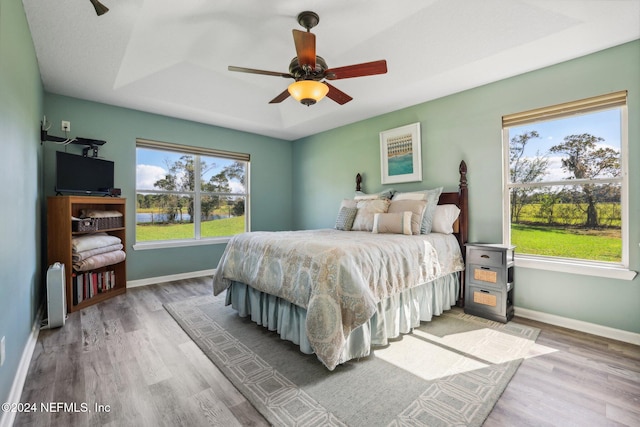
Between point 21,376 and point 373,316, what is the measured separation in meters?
2.33

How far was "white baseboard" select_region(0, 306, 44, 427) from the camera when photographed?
56.2 inches

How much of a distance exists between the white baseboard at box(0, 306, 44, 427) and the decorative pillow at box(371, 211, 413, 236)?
9.73 feet

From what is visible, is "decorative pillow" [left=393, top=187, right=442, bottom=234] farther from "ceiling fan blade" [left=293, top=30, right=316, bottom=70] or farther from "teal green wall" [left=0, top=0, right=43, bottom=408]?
"teal green wall" [left=0, top=0, right=43, bottom=408]

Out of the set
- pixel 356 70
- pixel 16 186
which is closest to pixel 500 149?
pixel 356 70

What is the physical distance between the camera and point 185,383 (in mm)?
1811

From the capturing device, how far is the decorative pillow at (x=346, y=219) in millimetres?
3742

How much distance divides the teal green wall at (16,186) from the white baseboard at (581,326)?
13.1 feet

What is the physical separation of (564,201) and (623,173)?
494mm

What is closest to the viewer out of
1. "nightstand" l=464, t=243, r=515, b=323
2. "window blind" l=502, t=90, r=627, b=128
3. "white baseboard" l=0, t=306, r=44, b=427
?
"white baseboard" l=0, t=306, r=44, b=427

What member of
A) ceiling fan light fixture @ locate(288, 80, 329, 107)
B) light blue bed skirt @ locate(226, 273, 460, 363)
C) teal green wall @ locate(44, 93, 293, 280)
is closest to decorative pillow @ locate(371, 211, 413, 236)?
light blue bed skirt @ locate(226, 273, 460, 363)

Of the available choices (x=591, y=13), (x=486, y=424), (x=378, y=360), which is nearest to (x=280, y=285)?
(x=378, y=360)

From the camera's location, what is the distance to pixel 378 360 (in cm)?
208

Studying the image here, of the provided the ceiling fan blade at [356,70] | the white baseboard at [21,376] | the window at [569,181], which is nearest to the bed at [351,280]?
the window at [569,181]

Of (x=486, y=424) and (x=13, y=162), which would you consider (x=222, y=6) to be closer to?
(x=13, y=162)
